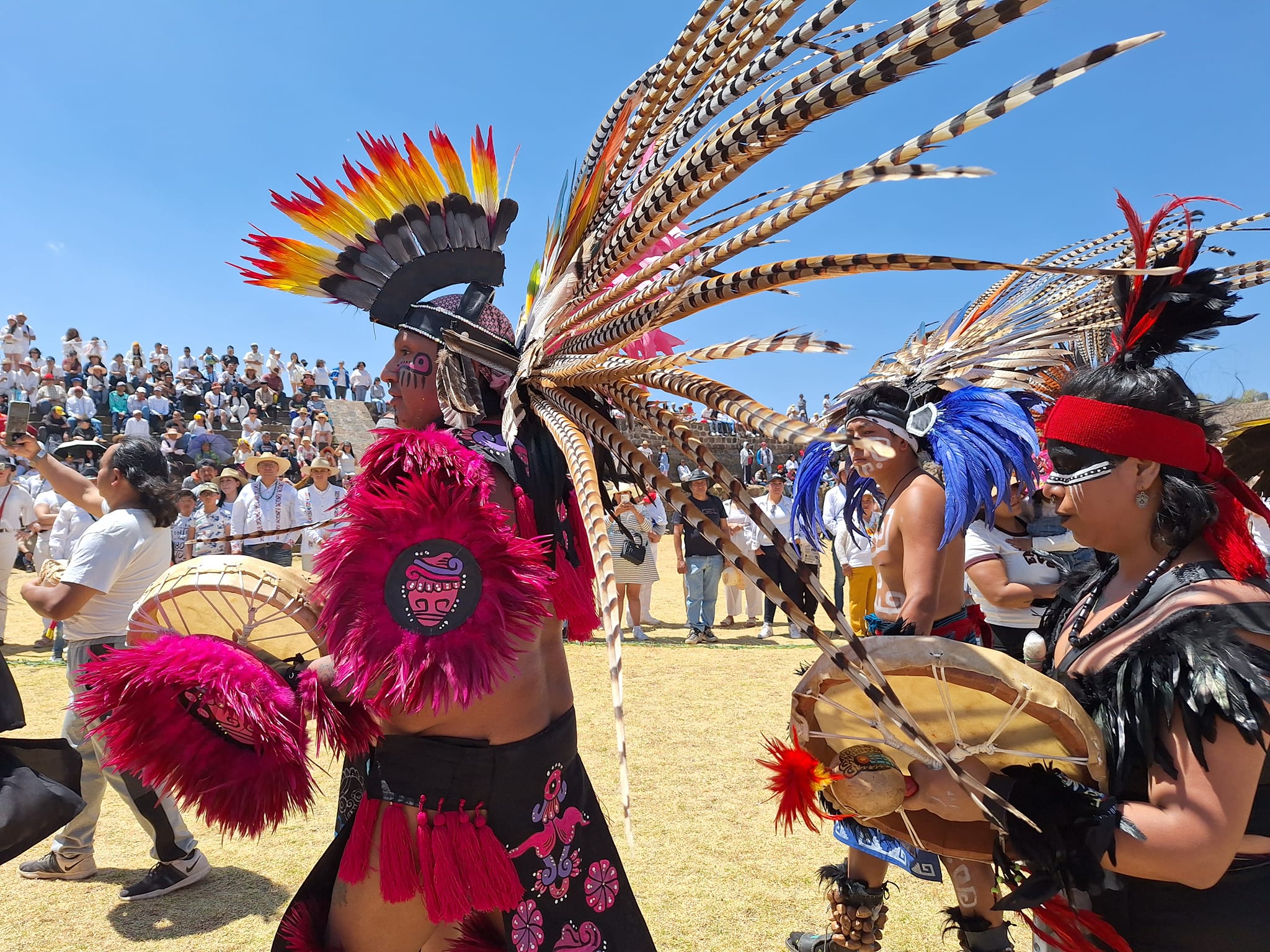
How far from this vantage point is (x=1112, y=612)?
173 centimetres

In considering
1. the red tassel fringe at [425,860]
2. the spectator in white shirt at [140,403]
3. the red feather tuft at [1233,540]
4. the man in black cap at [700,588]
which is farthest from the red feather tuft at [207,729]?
the spectator in white shirt at [140,403]

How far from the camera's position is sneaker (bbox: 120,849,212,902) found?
11.6 feet

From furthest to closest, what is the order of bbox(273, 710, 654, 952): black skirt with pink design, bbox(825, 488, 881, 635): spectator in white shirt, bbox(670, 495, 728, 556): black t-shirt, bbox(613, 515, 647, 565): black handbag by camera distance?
bbox(670, 495, 728, 556): black t-shirt
bbox(825, 488, 881, 635): spectator in white shirt
bbox(613, 515, 647, 565): black handbag
bbox(273, 710, 654, 952): black skirt with pink design

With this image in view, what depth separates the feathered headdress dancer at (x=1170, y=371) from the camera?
162 centimetres

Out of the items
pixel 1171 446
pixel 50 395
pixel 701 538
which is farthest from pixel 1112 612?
pixel 50 395

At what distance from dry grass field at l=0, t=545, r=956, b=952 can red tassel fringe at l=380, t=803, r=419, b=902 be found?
0.52 meters

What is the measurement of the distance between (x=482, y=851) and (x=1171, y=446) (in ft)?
5.73

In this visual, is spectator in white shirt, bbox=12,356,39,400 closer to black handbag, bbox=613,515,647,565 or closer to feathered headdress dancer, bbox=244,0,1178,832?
feathered headdress dancer, bbox=244,0,1178,832

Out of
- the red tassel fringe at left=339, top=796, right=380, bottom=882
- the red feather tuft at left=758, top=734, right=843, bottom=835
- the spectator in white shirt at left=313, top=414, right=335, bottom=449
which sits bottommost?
the red tassel fringe at left=339, top=796, right=380, bottom=882

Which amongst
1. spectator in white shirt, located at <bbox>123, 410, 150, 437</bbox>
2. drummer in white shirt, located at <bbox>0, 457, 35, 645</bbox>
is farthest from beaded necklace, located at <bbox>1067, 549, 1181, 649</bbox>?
spectator in white shirt, located at <bbox>123, 410, 150, 437</bbox>

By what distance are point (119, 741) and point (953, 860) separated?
8.07 ft

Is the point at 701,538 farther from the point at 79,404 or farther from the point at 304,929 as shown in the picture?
the point at 79,404

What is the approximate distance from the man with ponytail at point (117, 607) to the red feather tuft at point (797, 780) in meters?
3.01

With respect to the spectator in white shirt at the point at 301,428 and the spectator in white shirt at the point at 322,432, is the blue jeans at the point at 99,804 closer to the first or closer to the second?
the spectator in white shirt at the point at 322,432
